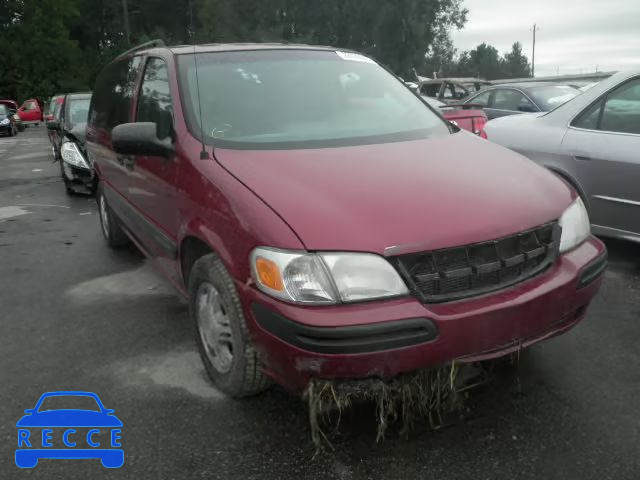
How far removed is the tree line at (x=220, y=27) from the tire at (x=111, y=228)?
1398 inches

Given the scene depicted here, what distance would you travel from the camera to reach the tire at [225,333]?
8.87ft

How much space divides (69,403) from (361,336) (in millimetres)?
1626

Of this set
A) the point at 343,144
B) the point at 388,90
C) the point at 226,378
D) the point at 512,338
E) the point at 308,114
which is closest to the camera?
the point at 512,338

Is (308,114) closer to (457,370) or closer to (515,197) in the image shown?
(515,197)

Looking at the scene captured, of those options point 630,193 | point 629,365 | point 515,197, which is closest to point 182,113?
point 515,197

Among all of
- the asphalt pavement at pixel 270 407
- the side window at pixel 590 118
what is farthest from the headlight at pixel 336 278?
the side window at pixel 590 118

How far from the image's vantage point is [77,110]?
37.4 ft

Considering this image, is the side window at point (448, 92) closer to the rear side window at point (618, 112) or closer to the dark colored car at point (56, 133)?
the dark colored car at point (56, 133)

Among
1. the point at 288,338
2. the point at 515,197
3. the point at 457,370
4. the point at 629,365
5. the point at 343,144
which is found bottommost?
the point at 629,365

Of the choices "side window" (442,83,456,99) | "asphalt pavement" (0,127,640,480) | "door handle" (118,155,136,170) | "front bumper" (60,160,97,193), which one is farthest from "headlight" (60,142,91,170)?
"side window" (442,83,456,99)

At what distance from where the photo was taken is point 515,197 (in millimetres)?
2738

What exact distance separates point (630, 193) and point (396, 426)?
9.00ft

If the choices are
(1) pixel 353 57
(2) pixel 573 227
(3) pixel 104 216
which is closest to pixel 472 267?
(2) pixel 573 227

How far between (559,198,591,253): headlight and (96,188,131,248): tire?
3.97 metres
